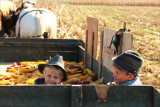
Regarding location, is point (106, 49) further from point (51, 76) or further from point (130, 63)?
point (130, 63)

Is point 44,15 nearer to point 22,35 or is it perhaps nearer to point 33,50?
point 22,35

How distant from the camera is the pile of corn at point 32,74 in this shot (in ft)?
18.7

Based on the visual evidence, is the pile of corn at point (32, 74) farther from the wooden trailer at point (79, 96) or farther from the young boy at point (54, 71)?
the wooden trailer at point (79, 96)

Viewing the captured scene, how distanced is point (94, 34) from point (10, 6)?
580cm

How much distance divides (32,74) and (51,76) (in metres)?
3.07

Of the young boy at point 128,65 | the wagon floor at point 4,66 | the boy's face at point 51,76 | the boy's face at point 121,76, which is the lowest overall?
the wagon floor at point 4,66

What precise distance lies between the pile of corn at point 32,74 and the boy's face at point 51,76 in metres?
1.97

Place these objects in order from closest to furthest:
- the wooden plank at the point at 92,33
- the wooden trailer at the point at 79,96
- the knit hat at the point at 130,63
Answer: the wooden trailer at the point at 79,96 < the knit hat at the point at 130,63 < the wooden plank at the point at 92,33

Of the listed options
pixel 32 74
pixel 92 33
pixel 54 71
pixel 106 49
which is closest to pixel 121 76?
pixel 54 71

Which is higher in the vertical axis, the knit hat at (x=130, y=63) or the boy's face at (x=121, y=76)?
the knit hat at (x=130, y=63)

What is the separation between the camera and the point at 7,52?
24.7 ft

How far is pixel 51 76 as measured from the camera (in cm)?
352

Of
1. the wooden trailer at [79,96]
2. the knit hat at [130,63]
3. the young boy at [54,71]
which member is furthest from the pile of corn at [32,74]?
the wooden trailer at [79,96]

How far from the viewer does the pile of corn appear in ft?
18.7
